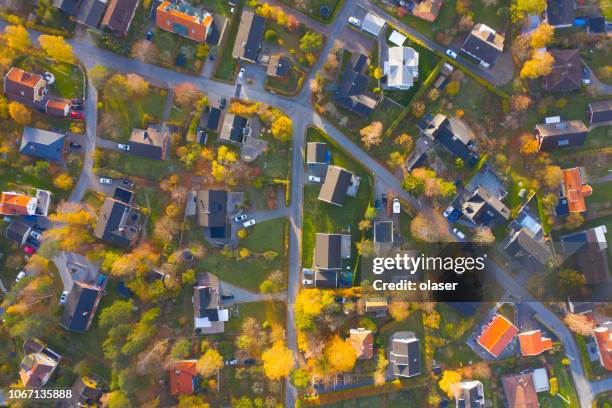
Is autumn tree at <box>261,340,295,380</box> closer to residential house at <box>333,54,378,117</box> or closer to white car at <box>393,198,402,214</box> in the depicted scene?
white car at <box>393,198,402,214</box>

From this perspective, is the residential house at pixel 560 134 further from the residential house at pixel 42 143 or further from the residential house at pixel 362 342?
the residential house at pixel 42 143

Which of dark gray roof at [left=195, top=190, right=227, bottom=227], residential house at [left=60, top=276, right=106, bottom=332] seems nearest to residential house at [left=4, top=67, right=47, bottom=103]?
dark gray roof at [left=195, top=190, right=227, bottom=227]

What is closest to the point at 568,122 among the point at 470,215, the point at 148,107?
the point at 470,215

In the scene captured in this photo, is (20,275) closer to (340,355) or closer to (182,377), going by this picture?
(182,377)

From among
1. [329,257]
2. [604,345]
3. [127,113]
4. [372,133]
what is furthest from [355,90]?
[604,345]

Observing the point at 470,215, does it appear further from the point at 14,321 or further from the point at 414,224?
the point at 14,321

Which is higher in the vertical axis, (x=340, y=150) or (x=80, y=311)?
(x=340, y=150)

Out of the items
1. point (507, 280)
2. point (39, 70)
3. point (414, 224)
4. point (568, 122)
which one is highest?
point (39, 70)
